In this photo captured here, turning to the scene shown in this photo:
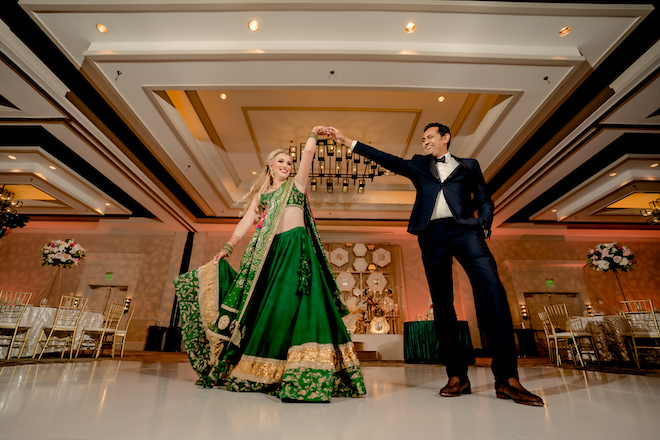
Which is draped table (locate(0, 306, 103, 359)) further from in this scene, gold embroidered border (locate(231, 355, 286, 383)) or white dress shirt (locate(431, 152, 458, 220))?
white dress shirt (locate(431, 152, 458, 220))

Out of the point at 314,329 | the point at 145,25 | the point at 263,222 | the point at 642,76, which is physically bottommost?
the point at 314,329

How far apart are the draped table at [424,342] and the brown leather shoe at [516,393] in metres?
4.56

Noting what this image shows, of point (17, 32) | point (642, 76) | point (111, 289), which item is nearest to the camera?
point (17, 32)

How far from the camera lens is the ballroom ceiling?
3289mm

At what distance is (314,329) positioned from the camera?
1681 mm

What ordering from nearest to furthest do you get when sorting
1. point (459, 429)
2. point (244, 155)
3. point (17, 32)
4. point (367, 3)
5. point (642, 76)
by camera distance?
1. point (459, 429)
2. point (367, 3)
3. point (17, 32)
4. point (642, 76)
5. point (244, 155)

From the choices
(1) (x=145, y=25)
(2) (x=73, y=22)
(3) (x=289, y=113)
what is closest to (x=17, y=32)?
(2) (x=73, y=22)

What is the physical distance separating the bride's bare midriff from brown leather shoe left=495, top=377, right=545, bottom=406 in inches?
56.4

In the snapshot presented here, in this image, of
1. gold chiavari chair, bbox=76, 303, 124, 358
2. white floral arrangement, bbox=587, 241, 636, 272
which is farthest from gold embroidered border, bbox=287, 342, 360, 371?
white floral arrangement, bbox=587, 241, 636, 272

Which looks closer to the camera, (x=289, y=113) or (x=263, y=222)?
(x=263, y=222)

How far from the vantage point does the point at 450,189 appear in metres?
1.86

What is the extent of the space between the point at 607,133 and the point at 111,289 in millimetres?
12059

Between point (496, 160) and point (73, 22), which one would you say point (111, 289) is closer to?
point (73, 22)

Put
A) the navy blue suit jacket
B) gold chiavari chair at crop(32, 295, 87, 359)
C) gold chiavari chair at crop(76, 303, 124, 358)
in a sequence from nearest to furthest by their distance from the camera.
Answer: the navy blue suit jacket, gold chiavari chair at crop(32, 295, 87, 359), gold chiavari chair at crop(76, 303, 124, 358)
